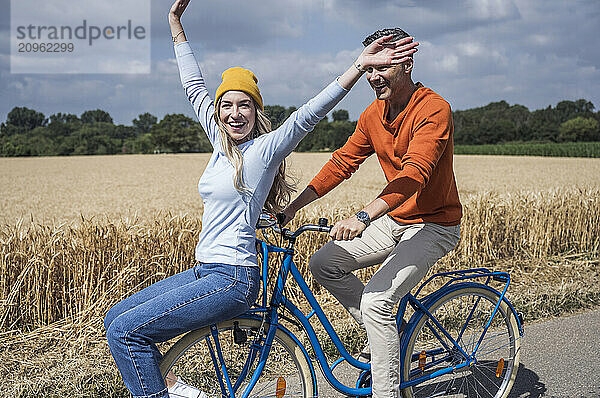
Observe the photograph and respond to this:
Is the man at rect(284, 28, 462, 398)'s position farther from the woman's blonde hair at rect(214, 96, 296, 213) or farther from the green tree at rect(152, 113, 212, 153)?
the green tree at rect(152, 113, 212, 153)

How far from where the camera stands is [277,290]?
9.80 feet

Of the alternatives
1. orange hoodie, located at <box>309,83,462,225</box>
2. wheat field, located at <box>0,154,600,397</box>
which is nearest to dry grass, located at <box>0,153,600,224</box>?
wheat field, located at <box>0,154,600,397</box>

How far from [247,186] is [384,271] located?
3.21 ft

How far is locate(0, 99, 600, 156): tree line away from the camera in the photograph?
54312mm

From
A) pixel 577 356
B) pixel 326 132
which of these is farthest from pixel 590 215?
pixel 326 132

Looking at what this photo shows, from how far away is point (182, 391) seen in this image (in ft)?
9.04

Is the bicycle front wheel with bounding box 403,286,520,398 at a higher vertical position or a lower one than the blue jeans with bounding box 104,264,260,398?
lower

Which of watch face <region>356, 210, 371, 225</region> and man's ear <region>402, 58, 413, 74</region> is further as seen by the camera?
man's ear <region>402, 58, 413, 74</region>

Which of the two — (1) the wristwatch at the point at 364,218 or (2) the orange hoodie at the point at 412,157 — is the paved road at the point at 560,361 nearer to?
(2) the orange hoodie at the point at 412,157

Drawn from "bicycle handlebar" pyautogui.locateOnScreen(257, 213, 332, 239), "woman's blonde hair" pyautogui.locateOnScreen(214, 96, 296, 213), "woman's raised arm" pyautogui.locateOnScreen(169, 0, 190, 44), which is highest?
"woman's raised arm" pyautogui.locateOnScreen(169, 0, 190, 44)

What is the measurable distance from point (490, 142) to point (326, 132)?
38.2m

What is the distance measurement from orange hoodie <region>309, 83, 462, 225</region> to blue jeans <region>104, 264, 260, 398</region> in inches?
33.3

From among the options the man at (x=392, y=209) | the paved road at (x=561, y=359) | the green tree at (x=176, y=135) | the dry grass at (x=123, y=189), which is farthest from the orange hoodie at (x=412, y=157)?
the green tree at (x=176, y=135)

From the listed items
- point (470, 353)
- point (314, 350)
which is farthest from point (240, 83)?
point (470, 353)
